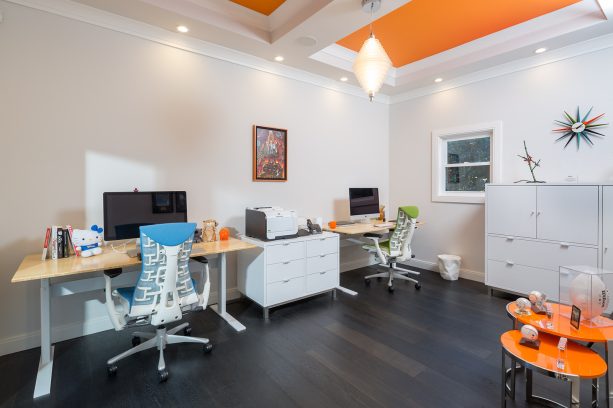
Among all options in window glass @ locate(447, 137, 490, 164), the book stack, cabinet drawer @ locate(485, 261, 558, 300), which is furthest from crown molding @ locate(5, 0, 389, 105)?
cabinet drawer @ locate(485, 261, 558, 300)

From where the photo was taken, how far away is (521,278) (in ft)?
11.5

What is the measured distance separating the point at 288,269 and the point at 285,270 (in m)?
0.04

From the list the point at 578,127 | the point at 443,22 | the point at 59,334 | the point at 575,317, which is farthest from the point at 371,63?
the point at 59,334

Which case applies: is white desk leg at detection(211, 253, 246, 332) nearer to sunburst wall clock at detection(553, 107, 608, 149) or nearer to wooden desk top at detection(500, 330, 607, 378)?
wooden desk top at detection(500, 330, 607, 378)

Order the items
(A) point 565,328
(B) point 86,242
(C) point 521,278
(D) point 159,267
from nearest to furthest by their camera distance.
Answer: (A) point 565,328
(D) point 159,267
(B) point 86,242
(C) point 521,278

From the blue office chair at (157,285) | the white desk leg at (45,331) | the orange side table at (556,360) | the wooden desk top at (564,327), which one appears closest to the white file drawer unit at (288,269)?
the blue office chair at (157,285)

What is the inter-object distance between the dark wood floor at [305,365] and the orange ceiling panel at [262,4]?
3087 millimetres

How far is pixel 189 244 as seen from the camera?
2.25m

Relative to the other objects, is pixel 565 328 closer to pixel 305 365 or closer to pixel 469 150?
pixel 305 365

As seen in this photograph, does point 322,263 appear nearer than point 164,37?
No

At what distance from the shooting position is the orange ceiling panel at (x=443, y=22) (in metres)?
3.02

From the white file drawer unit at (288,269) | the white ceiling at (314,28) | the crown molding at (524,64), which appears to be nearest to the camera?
the white ceiling at (314,28)

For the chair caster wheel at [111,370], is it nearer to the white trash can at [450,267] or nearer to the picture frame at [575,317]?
the picture frame at [575,317]

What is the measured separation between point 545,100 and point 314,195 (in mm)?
3013
